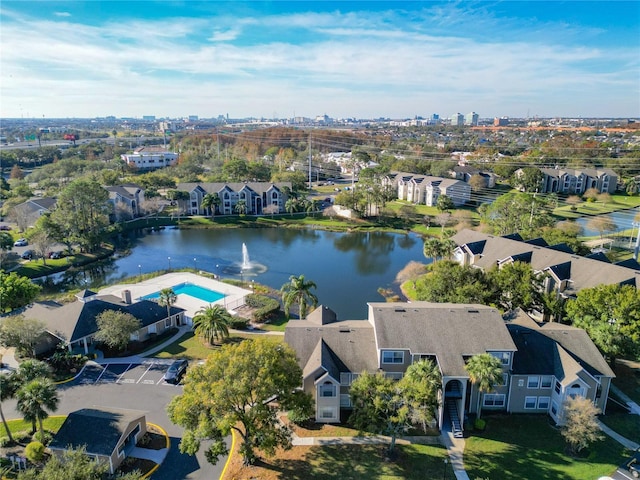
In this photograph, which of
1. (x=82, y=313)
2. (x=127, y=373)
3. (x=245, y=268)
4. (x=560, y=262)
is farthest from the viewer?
(x=245, y=268)

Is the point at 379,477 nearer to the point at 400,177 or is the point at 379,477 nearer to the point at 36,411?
the point at 36,411

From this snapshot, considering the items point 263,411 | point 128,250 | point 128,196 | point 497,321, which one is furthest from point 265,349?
point 128,196

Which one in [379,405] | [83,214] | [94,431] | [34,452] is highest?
[83,214]

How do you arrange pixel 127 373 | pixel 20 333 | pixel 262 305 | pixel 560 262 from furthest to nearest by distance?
pixel 262 305 → pixel 560 262 → pixel 127 373 → pixel 20 333

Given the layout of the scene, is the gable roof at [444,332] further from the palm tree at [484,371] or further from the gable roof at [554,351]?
the gable roof at [554,351]

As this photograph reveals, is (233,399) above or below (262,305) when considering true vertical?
above

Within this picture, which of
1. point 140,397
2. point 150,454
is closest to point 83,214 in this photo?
point 140,397

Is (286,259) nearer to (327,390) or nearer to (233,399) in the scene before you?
(327,390)

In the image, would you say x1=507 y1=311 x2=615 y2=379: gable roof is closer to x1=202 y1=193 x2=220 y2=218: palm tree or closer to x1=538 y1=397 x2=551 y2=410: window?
x1=538 y1=397 x2=551 y2=410: window
